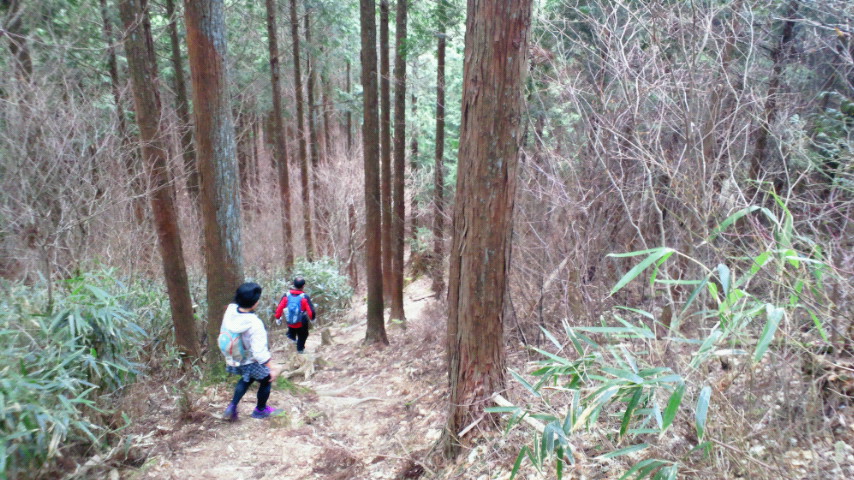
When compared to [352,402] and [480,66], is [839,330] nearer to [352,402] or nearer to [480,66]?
[480,66]

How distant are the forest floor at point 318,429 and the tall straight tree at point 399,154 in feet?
9.25

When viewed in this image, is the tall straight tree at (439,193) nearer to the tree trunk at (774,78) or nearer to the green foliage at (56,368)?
the tree trunk at (774,78)

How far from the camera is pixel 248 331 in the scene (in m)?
4.87

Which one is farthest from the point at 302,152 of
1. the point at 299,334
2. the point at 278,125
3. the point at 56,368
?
the point at 56,368

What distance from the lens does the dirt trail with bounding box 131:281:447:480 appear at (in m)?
4.36

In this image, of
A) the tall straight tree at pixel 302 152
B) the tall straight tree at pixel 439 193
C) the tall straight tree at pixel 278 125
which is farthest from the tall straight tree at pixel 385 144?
the tall straight tree at pixel 302 152

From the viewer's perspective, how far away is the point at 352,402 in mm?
6793

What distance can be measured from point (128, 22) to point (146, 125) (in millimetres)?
1273

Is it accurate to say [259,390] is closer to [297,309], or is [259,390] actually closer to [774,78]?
[297,309]

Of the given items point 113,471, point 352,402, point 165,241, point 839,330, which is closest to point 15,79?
point 165,241

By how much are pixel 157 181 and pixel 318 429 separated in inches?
167

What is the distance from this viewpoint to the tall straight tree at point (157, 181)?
596cm

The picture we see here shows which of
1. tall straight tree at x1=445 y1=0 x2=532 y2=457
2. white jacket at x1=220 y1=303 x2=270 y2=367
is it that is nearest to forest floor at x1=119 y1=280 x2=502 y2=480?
white jacket at x1=220 y1=303 x2=270 y2=367

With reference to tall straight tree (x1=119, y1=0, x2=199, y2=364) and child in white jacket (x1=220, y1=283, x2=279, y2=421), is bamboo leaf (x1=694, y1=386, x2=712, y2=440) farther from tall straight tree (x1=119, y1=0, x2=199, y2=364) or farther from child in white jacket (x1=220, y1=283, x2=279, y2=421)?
tall straight tree (x1=119, y1=0, x2=199, y2=364)
